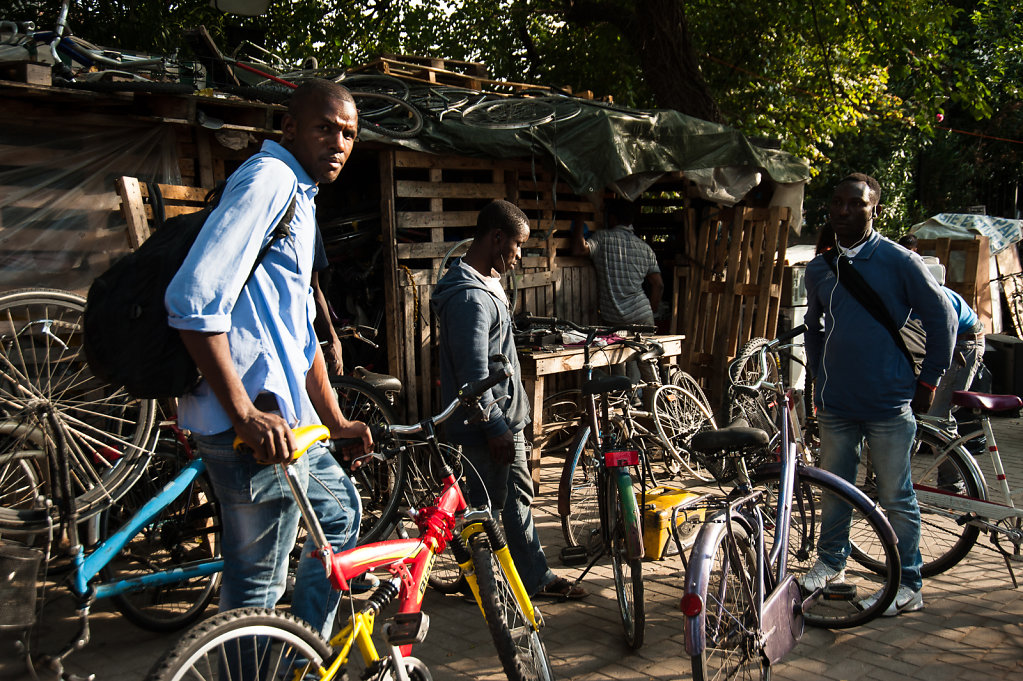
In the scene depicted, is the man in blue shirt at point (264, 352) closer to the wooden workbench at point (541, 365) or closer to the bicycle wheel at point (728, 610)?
the bicycle wheel at point (728, 610)

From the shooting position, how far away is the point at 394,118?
7.29 m

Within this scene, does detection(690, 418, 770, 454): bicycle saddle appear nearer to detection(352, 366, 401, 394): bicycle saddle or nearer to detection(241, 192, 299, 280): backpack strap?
detection(241, 192, 299, 280): backpack strap

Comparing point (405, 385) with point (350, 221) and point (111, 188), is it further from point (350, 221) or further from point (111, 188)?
point (111, 188)

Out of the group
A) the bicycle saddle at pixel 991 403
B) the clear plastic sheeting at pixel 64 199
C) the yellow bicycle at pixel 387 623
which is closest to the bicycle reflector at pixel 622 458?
the yellow bicycle at pixel 387 623

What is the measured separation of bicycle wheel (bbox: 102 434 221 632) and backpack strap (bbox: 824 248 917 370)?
338cm

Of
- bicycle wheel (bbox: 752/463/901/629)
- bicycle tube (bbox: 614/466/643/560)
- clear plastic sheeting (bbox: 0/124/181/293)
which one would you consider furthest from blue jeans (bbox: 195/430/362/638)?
clear plastic sheeting (bbox: 0/124/181/293)

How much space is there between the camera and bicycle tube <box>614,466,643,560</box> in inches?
152

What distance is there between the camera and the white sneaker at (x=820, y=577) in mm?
4344

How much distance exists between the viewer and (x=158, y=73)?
623 cm

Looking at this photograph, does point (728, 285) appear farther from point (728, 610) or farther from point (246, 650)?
point (246, 650)

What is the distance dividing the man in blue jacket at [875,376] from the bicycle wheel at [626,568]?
0.97 metres

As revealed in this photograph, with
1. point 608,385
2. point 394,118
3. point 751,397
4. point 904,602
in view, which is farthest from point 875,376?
point 394,118

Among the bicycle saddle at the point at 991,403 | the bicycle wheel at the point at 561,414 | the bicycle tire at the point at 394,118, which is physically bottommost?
the bicycle wheel at the point at 561,414

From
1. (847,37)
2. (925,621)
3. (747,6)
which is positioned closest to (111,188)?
(925,621)
